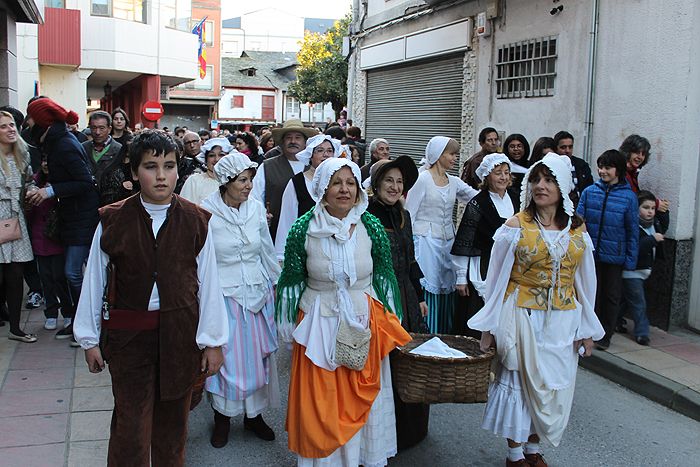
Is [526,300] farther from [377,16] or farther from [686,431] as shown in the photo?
[377,16]

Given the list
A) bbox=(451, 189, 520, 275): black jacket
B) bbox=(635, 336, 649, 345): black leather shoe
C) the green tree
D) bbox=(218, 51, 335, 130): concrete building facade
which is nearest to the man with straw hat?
bbox=(451, 189, 520, 275): black jacket

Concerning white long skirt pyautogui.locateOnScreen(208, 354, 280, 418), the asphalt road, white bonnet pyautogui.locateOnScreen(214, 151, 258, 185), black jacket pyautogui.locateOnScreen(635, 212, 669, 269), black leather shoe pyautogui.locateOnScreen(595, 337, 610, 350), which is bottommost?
the asphalt road

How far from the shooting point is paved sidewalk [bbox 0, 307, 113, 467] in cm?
464

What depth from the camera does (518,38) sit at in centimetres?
1122

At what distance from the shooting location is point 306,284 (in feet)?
14.3

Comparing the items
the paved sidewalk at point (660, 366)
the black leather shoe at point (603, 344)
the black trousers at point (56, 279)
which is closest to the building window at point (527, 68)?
the paved sidewalk at point (660, 366)

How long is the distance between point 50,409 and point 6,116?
273 centimetres

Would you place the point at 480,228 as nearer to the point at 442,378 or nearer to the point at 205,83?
the point at 442,378

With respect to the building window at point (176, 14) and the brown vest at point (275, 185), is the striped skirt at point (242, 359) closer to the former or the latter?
the brown vest at point (275, 185)

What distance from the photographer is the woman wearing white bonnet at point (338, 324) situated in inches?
160

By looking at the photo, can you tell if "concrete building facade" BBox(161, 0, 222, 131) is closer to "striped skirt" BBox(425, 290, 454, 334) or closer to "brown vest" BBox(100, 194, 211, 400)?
"striped skirt" BBox(425, 290, 454, 334)

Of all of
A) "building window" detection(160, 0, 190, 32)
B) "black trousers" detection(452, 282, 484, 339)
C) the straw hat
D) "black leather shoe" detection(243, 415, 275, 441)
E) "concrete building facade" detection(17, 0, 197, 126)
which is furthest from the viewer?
"building window" detection(160, 0, 190, 32)

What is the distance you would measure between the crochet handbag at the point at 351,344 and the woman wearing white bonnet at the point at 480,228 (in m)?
2.15

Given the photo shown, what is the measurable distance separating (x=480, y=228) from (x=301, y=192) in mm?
1509
